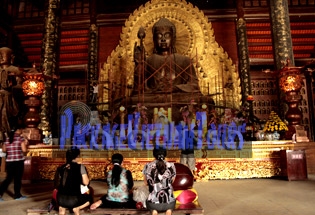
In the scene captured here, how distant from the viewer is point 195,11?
29.2ft

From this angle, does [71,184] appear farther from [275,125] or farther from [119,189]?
[275,125]

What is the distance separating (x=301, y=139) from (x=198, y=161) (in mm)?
1789

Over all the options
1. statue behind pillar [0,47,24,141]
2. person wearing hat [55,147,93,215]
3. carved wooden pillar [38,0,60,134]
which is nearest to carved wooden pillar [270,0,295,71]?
person wearing hat [55,147,93,215]

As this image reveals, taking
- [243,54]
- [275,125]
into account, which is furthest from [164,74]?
[275,125]

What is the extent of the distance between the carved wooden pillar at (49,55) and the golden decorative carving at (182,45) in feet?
7.61

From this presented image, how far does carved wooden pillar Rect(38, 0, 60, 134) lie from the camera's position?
238 inches

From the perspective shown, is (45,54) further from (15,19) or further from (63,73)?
(15,19)

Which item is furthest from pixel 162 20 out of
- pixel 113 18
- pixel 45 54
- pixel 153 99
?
pixel 45 54

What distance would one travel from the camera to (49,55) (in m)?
6.31

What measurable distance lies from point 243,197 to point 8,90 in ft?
16.0

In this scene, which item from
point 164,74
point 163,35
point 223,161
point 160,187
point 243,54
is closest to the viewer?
point 160,187

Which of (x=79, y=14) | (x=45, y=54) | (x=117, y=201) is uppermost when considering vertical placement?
(x=79, y=14)

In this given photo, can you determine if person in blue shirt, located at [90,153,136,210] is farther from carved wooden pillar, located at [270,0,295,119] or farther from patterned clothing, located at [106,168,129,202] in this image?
carved wooden pillar, located at [270,0,295,119]

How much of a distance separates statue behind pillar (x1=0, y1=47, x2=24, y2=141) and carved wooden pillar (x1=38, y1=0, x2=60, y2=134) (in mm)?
554
